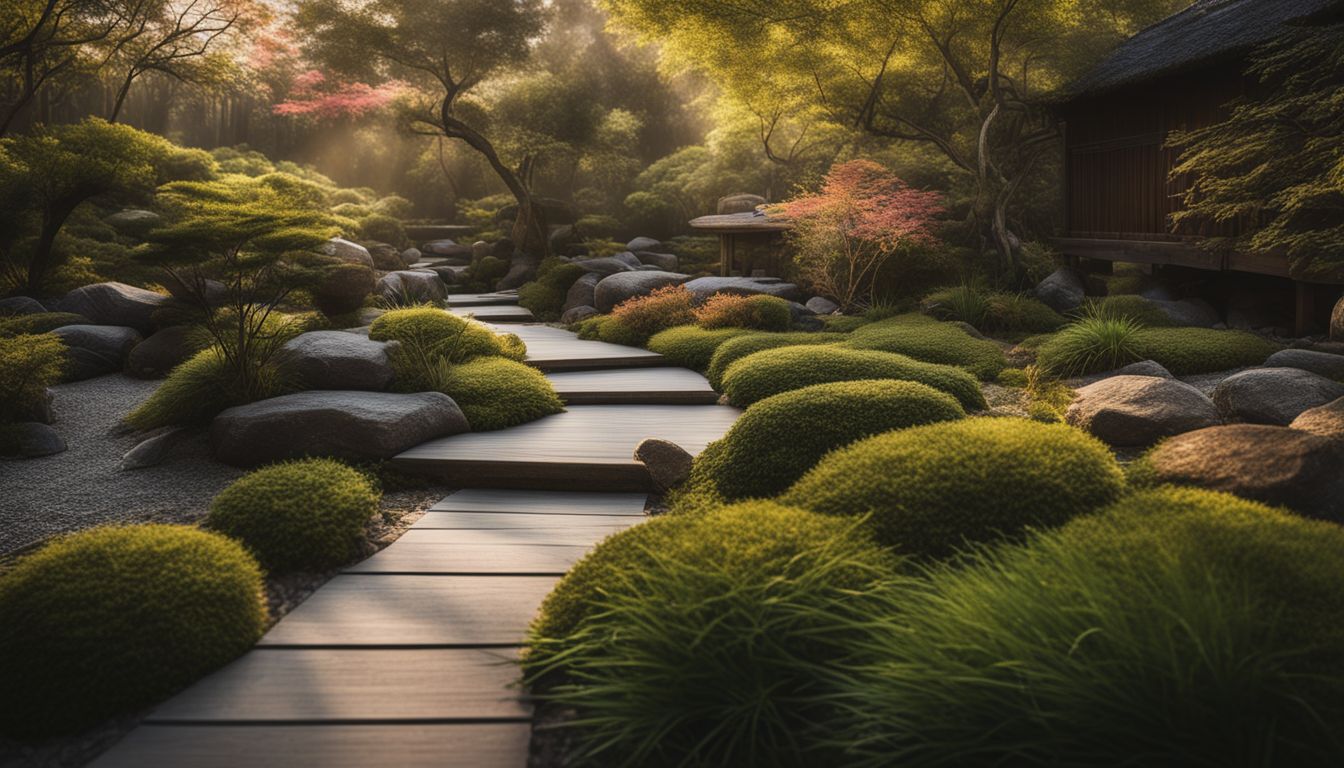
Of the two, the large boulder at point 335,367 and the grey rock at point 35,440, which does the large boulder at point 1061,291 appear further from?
the grey rock at point 35,440

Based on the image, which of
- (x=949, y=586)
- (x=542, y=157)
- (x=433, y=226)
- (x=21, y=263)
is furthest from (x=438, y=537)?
(x=433, y=226)

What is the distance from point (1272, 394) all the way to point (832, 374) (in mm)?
2740

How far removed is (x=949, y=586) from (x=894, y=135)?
44.0ft

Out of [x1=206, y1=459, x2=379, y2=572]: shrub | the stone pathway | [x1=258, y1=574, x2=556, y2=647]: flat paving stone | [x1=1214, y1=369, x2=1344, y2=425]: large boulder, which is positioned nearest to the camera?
the stone pathway

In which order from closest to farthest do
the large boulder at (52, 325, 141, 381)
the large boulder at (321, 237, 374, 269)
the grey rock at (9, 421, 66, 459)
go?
the grey rock at (9, 421, 66, 459), the large boulder at (52, 325, 141, 381), the large boulder at (321, 237, 374, 269)

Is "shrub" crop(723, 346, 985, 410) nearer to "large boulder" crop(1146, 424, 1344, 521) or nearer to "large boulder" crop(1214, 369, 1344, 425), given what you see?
"large boulder" crop(1214, 369, 1344, 425)

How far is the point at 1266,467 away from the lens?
11.0 ft

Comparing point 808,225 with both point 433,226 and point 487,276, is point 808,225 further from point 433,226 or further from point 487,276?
point 433,226

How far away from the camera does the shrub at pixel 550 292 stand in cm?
1266

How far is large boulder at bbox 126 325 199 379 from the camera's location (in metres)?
7.69

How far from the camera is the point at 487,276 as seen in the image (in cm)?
1589

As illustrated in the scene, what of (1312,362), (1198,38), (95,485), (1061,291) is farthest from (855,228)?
(95,485)

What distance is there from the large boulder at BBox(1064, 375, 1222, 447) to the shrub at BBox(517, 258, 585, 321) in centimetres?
870

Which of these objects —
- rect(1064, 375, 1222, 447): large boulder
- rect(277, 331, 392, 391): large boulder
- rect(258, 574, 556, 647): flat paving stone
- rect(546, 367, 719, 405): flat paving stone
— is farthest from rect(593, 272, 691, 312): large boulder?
rect(258, 574, 556, 647): flat paving stone
